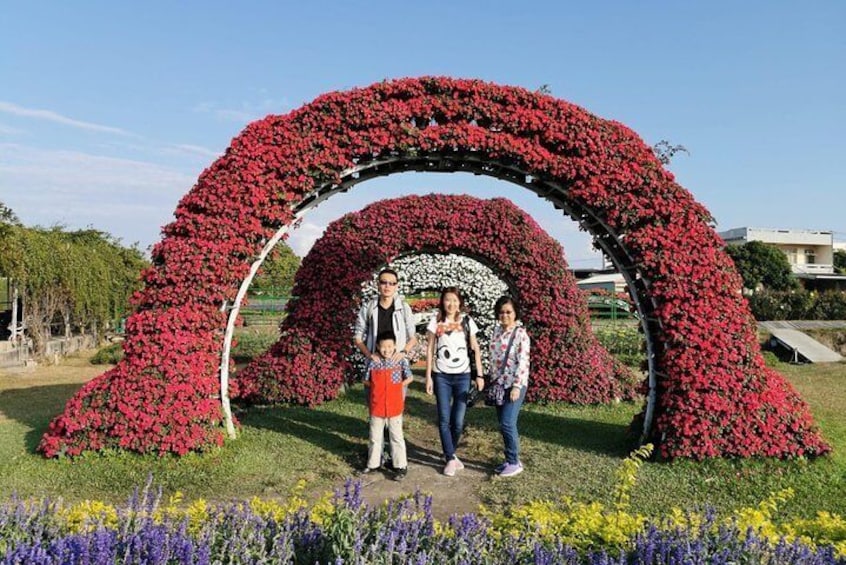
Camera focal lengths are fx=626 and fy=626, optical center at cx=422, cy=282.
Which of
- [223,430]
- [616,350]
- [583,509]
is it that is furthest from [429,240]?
[616,350]

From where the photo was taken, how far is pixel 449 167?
619cm

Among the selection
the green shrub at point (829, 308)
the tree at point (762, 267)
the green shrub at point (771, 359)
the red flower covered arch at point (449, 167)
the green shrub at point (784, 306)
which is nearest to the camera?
the red flower covered arch at point (449, 167)

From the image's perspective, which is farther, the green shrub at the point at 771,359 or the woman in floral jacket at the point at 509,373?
the green shrub at the point at 771,359

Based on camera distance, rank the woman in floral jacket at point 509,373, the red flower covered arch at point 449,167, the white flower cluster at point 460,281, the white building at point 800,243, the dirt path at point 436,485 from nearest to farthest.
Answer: the dirt path at point 436,485, the woman in floral jacket at point 509,373, the red flower covered arch at point 449,167, the white flower cluster at point 460,281, the white building at point 800,243

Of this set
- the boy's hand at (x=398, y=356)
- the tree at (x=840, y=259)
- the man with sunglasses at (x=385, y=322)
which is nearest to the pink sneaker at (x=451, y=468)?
the man with sunglasses at (x=385, y=322)

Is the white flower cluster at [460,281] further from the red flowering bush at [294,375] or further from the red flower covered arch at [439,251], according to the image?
the red flowering bush at [294,375]

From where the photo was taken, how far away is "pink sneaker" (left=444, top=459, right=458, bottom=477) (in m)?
5.37

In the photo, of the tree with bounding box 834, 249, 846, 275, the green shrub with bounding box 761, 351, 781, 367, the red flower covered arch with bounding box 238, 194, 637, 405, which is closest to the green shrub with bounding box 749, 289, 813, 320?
the green shrub with bounding box 761, 351, 781, 367

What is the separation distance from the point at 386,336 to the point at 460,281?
624 centimetres

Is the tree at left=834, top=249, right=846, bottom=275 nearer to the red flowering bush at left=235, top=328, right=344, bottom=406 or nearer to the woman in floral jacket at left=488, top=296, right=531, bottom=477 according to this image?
the red flowering bush at left=235, top=328, right=344, bottom=406

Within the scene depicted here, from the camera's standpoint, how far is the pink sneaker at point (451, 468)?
5367mm

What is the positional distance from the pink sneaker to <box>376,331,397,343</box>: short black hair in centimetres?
118

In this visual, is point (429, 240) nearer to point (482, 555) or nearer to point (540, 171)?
point (540, 171)

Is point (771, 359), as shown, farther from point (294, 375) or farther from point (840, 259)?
point (840, 259)
